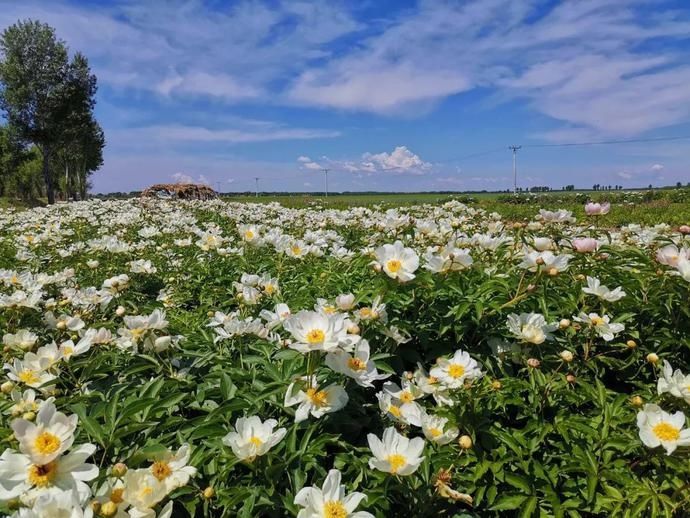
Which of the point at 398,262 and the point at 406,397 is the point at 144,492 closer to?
the point at 406,397

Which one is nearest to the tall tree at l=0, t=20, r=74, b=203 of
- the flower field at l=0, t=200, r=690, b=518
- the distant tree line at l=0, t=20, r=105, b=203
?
the distant tree line at l=0, t=20, r=105, b=203

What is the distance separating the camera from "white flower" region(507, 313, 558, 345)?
6.36ft

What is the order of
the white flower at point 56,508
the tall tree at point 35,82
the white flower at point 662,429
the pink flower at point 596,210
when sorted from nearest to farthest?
the white flower at point 56,508 < the white flower at point 662,429 < the pink flower at point 596,210 < the tall tree at point 35,82

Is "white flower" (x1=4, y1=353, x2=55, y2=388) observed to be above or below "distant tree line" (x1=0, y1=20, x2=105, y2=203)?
below

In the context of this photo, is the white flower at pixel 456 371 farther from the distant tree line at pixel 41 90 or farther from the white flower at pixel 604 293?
the distant tree line at pixel 41 90

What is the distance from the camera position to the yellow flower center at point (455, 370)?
178 centimetres

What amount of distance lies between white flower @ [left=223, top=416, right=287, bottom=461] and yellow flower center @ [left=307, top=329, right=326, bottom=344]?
27cm

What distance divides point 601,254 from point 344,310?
5.24 ft

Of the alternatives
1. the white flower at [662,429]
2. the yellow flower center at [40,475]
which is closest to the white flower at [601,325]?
the white flower at [662,429]

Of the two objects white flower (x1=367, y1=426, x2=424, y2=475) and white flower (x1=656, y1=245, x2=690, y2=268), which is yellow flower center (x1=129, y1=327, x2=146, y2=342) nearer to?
white flower (x1=367, y1=426, x2=424, y2=475)

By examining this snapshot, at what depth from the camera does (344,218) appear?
22.0 ft

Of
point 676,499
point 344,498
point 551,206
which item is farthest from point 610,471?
point 551,206

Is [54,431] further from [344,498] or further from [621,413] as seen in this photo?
[621,413]

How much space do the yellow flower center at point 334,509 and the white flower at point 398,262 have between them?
0.89m
